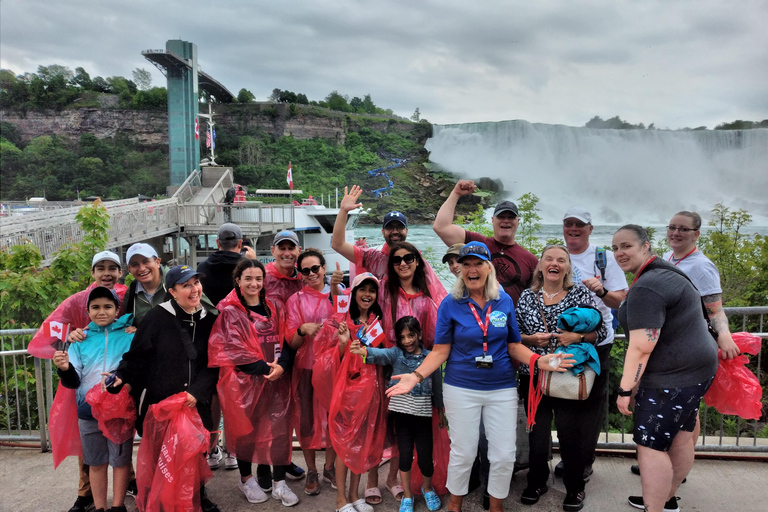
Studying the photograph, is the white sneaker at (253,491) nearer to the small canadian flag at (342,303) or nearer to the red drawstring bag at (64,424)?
the red drawstring bag at (64,424)

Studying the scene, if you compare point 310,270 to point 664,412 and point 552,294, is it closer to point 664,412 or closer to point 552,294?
point 552,294

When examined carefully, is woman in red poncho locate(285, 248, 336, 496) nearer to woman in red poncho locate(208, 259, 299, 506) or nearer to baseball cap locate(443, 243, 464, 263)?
woman in red poncho locate(208, 259, 299, 506)

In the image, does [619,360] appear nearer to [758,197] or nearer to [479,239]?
[479,239]

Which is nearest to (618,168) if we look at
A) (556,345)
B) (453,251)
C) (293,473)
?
(453,251)

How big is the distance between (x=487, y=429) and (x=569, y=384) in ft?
1.67

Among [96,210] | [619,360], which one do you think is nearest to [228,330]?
[96,210]

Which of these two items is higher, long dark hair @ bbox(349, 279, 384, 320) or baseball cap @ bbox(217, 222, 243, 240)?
baseball cap @ bbox(217, 222, 243, 240)

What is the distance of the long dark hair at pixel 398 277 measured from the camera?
2828 mm

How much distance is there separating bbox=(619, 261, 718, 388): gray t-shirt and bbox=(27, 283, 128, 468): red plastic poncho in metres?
2.98

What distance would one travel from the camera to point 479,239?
311 cm

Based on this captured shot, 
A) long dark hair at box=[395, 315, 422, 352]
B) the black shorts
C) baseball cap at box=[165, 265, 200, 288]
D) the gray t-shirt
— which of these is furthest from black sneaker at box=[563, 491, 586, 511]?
baseball cap at box=[165, 265, 200, 288]

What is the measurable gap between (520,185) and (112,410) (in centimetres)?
5634

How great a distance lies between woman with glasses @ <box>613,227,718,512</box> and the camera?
223 centimetres

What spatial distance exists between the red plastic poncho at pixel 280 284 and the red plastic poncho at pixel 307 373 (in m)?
0.14
